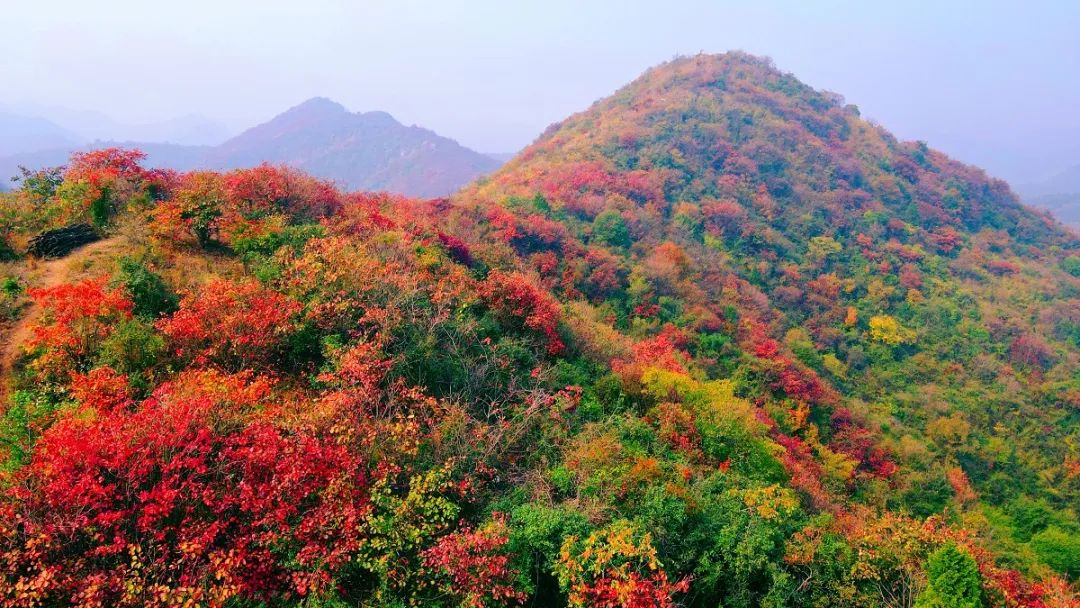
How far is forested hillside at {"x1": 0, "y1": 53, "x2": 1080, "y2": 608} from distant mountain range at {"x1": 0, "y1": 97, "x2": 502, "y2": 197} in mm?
121510

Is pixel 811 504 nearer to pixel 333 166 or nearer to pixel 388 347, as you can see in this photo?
pixel 388 347

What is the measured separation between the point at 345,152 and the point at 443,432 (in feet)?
580

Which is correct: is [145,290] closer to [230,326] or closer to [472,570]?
[230,326]

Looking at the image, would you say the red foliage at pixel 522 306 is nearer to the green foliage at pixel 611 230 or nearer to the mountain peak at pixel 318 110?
the green foliage at pixel 611 230

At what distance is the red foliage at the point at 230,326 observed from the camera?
10570 millimetres

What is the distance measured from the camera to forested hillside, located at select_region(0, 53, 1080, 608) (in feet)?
22.8

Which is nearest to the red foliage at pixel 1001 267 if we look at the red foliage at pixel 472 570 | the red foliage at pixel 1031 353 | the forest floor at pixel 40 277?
the red foliage at pixel 1031 353

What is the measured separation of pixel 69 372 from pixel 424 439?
22.1 ft

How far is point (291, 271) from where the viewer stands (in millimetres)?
13078

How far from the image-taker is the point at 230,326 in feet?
35.7

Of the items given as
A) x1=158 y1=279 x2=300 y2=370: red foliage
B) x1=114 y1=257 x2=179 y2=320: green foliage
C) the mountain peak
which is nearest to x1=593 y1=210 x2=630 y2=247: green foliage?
x1=158 y1=279 x2=300 y2=370: red foliage

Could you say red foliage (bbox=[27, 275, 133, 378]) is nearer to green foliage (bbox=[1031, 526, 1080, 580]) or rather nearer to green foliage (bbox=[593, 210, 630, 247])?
green foliage (bbox=[593, 210, 630, 247])

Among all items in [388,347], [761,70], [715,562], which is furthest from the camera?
[761,70]

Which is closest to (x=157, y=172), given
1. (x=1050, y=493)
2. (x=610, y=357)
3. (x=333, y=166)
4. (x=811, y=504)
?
(x=610, y=357)
